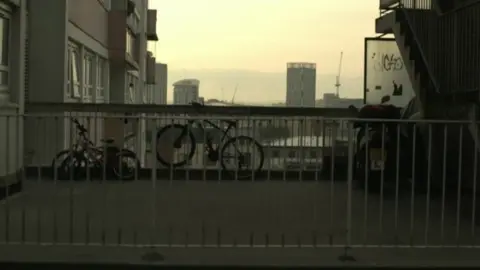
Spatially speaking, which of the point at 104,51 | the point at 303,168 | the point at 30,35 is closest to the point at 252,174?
the point at 303,168

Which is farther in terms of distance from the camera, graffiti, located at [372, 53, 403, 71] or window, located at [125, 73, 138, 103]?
window, located at [125, 73, 138, 103]

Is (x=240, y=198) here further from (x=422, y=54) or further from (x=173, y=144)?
(x=422, y=54)

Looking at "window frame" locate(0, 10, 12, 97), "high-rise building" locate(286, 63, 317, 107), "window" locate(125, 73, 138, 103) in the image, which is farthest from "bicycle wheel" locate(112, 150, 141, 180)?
"window" locate(125, 73, 138, 103)

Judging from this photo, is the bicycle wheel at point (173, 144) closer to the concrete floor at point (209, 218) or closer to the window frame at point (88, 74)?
the concrete floor at point (209, 218)

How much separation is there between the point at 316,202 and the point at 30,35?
1001 cm

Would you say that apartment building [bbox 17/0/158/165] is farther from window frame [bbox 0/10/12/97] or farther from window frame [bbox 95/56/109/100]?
window frame [bbox 0/10/12/97]

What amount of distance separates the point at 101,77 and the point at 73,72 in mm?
7385

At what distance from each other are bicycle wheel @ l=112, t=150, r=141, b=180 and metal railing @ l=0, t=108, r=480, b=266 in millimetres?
89

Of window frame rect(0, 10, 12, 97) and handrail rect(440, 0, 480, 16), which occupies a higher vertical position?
handrail rect(440, 0, 480, 16)

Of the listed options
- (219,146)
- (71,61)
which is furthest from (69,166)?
(71,61)

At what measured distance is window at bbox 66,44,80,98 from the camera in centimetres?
1730

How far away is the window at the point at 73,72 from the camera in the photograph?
17297 mm

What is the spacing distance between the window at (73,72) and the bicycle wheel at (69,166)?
803cm

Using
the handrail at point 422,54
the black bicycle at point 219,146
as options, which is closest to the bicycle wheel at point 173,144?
the black bicycle at point 219,146
